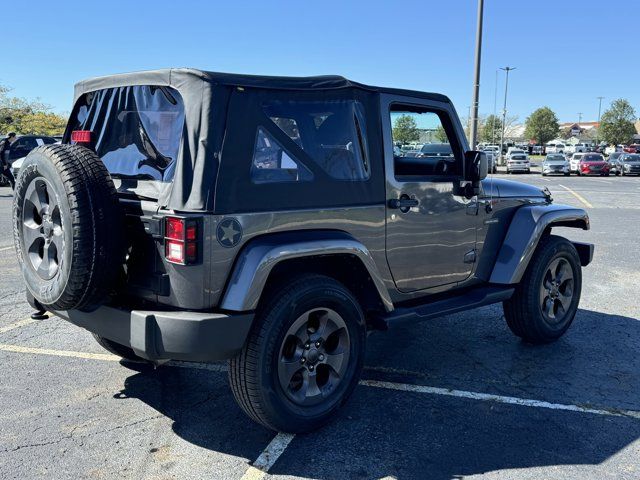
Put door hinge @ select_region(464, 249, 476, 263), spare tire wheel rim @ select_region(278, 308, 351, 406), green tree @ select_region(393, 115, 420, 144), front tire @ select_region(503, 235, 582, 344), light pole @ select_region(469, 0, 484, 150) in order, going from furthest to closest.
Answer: light pole @ select_region(469, 0, 484, 150), front tire @ select_region(503, 235, 582, 344), door hinge @ select_region(464, 249, 476, 263), green tree @ select_region(393, 115, 420, 144), spare tire wheel rim @ select_region(278, 308, 351, 406)

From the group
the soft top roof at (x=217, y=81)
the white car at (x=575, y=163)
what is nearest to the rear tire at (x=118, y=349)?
the soft top roof at (x=217, y=81)

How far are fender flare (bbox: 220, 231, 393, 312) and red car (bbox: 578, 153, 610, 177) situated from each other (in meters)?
34.7

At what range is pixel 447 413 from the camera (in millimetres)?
3643

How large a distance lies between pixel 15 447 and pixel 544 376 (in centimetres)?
346

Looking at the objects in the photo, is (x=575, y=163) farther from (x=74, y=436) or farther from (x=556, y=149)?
(x=74, y=436)

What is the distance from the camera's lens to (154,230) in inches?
118

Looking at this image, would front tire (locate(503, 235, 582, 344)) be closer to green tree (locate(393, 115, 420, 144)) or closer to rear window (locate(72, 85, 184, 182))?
green tree (locate(393, 115, 420, 144))

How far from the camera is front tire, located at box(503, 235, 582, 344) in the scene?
186 inches

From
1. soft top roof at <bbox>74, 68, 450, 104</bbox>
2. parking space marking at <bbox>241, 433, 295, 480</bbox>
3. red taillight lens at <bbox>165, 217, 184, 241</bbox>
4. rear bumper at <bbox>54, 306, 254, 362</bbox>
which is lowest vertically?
parking space marking at <bbox>241, 433, 295, 480</bbox>

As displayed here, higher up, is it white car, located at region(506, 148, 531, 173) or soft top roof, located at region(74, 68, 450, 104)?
soft top roof, located at region(74, 68, 450, 104)

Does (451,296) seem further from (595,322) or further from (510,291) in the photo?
(595,322)

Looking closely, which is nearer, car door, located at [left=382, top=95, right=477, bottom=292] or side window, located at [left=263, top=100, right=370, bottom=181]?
side window, located at [left=263, top=100, right=370, bottom=181]

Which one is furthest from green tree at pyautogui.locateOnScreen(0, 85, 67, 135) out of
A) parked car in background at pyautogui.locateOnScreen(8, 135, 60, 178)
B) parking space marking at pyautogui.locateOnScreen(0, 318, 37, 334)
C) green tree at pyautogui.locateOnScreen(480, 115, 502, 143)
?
green tree at pyautogui.locateOnScreen(480, 115, 502, 143)

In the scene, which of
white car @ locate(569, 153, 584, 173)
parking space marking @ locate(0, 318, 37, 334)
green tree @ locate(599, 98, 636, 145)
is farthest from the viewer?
green tree @ locate(599, 98, 636, 145)
